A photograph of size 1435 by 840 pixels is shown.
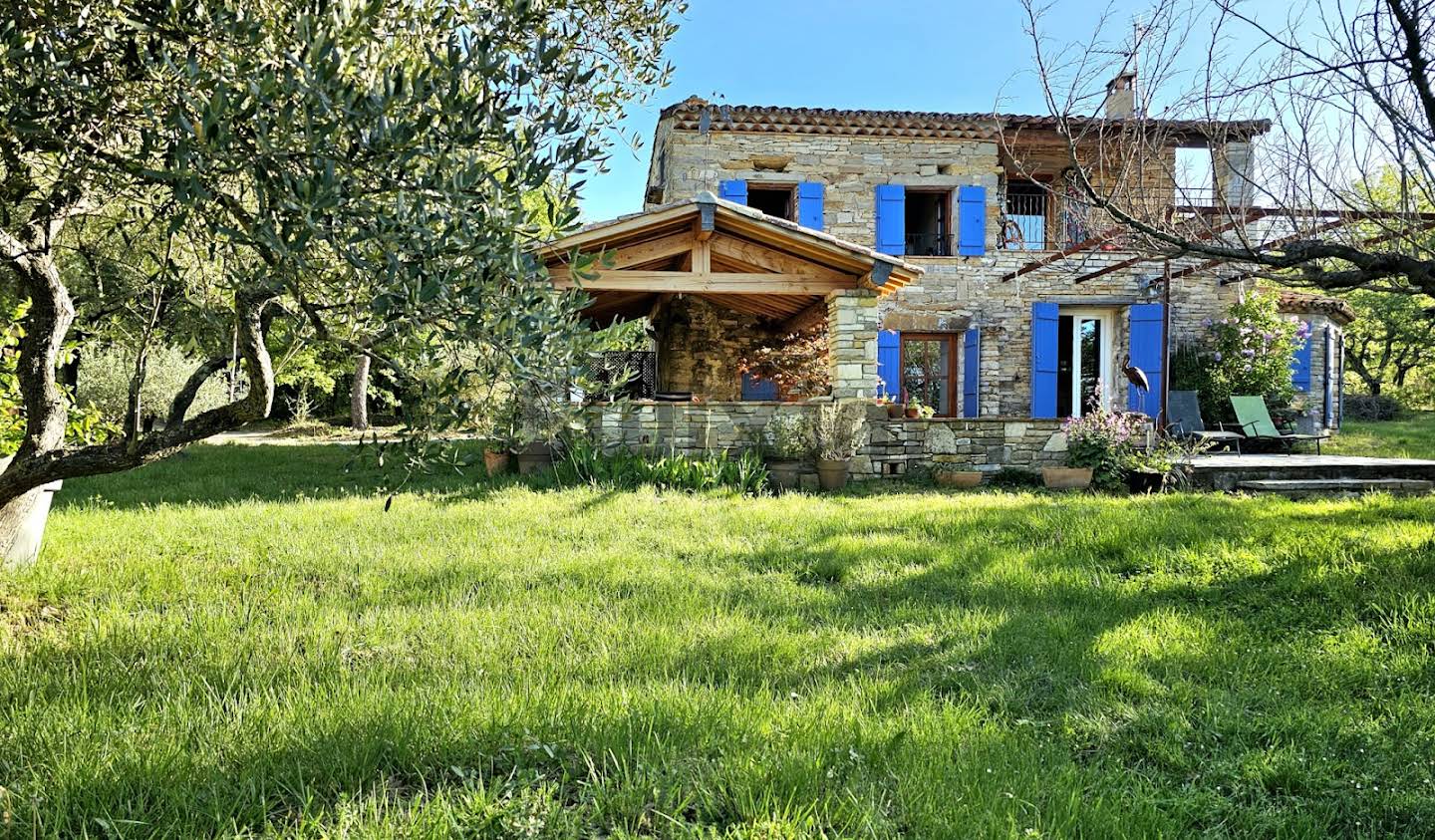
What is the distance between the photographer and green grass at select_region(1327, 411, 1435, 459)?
1205 cm

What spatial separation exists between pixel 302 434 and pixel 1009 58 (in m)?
14.5

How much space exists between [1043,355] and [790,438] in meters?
6.59

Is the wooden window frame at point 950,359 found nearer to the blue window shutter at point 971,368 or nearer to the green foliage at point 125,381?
the blue window shutter at point 971,368

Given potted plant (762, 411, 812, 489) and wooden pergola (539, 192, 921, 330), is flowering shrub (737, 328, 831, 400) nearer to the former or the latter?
wooden pergola (539, 192, 921, 330)

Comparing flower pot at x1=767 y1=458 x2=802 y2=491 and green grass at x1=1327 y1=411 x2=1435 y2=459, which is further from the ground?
green grass at x1=1327 y1=411 x2=1435 y2=459

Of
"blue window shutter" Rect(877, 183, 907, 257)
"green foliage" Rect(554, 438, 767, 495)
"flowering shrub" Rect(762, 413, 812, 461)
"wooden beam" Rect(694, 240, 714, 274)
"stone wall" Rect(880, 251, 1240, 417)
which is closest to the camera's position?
"green foliage" Rect(554, 438, 767, 495)

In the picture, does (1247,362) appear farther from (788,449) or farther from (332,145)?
(332,145)

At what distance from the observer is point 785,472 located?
8844 millimetres

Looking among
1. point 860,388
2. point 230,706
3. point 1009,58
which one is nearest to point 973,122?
point 860,388

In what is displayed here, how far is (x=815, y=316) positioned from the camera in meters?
11.8

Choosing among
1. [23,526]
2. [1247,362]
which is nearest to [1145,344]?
[1247,362]

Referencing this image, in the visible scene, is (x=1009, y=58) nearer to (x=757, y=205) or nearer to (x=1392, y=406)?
(x=757, y=205)

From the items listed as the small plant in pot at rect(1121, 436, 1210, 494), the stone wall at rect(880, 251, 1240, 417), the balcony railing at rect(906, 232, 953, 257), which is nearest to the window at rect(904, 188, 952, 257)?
the balcony railing at rect(906, 232, 953, 257)

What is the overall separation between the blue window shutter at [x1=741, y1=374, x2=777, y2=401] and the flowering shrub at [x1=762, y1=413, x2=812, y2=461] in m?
4.42
